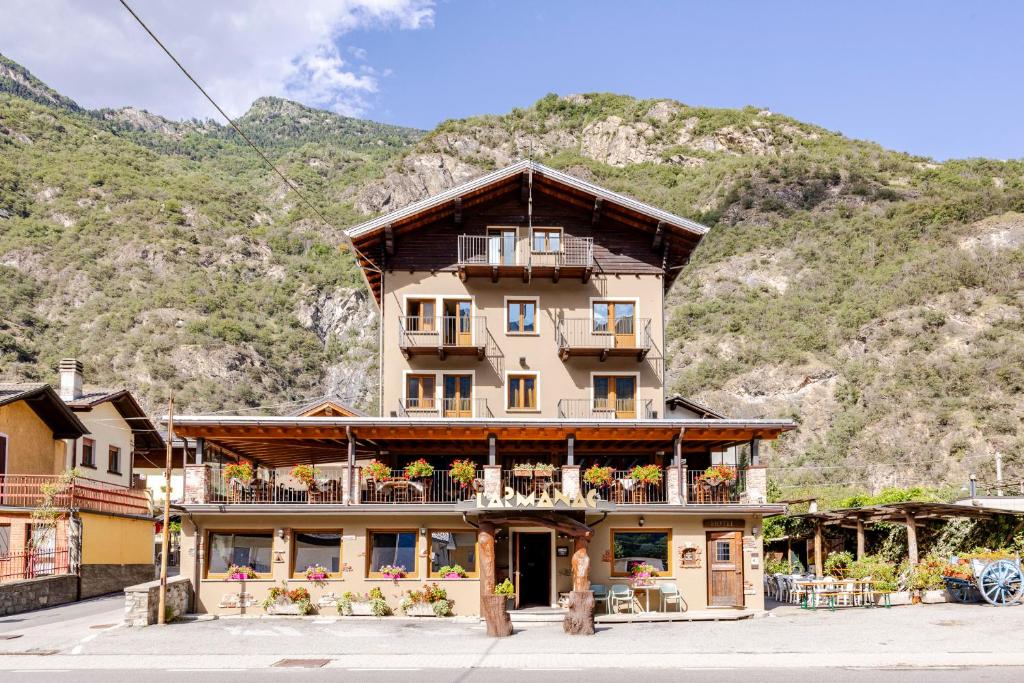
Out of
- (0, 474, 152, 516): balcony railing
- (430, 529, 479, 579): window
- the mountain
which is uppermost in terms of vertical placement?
the mountain

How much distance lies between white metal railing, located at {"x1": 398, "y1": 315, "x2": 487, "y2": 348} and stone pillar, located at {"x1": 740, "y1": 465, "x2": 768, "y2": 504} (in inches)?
396

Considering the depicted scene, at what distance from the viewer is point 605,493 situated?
90.6 feet

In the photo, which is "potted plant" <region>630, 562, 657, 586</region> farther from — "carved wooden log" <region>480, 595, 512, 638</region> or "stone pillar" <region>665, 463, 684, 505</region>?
"carved wooden log" <region>480, 595, 512, 638</region>

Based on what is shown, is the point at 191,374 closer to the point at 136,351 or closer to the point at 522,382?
the point at 136,351

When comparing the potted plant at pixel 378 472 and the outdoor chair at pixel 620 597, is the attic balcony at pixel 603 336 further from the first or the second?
the outdoor chair at pixel 620 597

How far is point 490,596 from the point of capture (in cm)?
2125

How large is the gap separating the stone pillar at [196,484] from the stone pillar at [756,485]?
14788mm

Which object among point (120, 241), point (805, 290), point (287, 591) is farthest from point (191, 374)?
point (287, 591)

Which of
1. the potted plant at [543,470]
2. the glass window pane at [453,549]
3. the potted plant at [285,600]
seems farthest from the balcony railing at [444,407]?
the potted plant at [285,600]

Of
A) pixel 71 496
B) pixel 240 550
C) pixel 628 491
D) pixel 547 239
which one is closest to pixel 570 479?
pixel 628 491

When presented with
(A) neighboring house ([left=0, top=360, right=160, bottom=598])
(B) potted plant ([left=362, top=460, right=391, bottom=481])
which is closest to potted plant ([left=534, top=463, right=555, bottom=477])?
(B) potted plant ([left=362, top=460, right=391, bottom=481])

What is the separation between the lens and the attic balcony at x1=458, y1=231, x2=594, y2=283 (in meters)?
32.2

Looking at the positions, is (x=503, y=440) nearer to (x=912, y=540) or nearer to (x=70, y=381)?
(x=912, y=540)

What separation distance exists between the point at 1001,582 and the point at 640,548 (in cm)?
919
